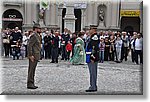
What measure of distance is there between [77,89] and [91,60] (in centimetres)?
90

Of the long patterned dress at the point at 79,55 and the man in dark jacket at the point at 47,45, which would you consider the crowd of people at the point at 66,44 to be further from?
the long patterned dress at the point at 79,55

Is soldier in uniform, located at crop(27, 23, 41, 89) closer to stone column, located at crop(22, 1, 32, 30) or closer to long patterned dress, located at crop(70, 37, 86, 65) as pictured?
stone column, located at crop(22, 1, 32, 30)

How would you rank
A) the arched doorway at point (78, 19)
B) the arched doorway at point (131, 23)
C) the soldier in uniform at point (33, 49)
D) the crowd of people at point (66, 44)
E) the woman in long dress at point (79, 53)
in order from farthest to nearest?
the arched doorway at point (131, 23) → the crowd of people at point (66, 44) → the woman in long dress at point (79, 53) → the arched doorway at point (78, 19) → the soldier in uniform at point (33, 49)

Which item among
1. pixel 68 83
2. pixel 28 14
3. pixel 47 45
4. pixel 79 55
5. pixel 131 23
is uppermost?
pixel 131 23

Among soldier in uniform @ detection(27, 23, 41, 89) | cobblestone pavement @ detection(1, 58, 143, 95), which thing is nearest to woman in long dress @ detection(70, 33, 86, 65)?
cobblestone pavement @ detection(1, 58, 143, 95)

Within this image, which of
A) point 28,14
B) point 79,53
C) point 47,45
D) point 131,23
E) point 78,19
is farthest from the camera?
point 131,23

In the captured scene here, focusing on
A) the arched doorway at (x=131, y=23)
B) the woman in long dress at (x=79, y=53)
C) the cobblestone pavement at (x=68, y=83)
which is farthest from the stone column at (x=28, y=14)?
the arched doorway at (x=131, y=23)

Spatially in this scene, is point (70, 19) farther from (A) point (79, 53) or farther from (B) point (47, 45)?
(B) point (47, 45)

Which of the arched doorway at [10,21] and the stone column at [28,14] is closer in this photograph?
the stone column at [28,14]

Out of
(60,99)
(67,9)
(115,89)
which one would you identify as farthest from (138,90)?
(67,9)

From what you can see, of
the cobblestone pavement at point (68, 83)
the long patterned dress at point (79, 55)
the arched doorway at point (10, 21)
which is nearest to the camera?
the cobblestone pavement at point (68, 83)

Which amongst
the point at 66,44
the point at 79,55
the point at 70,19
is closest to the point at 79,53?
the point at 79,55

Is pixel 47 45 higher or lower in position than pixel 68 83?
higher

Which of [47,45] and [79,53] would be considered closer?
[79,53]
